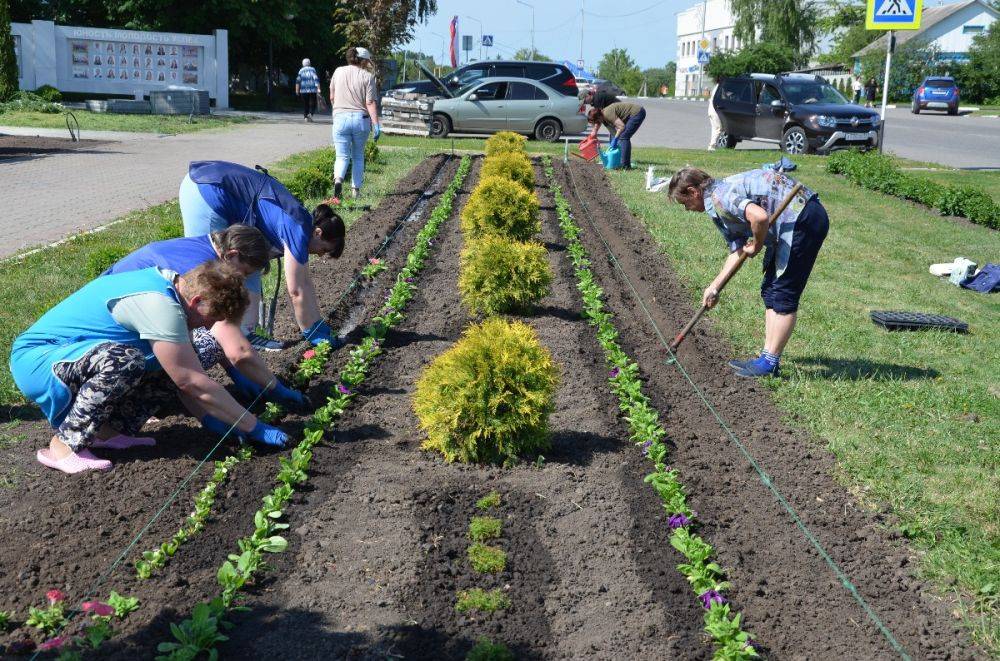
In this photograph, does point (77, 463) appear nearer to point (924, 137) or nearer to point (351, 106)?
point (351, 106)

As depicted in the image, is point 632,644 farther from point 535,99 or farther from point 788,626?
point 535,99

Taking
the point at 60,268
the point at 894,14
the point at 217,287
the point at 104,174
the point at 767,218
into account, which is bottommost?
the point at 60,268

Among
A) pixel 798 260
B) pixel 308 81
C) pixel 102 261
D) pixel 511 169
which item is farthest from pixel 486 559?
pixel 308 81

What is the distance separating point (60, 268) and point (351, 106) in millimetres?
4573

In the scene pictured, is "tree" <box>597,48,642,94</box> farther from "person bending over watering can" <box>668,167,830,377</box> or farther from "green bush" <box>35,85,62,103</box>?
"person bending over watering can" <box>668,167,830,377</box>

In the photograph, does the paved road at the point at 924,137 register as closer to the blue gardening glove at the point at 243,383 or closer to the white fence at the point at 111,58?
the white fence at the point at 111,58

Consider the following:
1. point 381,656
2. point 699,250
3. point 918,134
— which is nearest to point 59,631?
point 381,656

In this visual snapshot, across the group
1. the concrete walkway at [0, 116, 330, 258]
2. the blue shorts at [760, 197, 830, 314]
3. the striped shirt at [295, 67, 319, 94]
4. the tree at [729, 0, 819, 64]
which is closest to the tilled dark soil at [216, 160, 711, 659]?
the blue shorts at [760, 197, 830, 314]

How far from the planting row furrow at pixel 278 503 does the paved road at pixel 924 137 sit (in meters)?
16.4

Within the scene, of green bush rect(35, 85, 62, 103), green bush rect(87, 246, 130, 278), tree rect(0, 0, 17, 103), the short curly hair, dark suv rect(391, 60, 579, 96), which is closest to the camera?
the short curly hair

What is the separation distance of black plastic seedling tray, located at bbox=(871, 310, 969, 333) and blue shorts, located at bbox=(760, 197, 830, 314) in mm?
1861

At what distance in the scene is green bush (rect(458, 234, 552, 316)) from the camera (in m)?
7.25

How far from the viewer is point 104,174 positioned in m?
14.6

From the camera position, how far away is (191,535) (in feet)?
13.1
